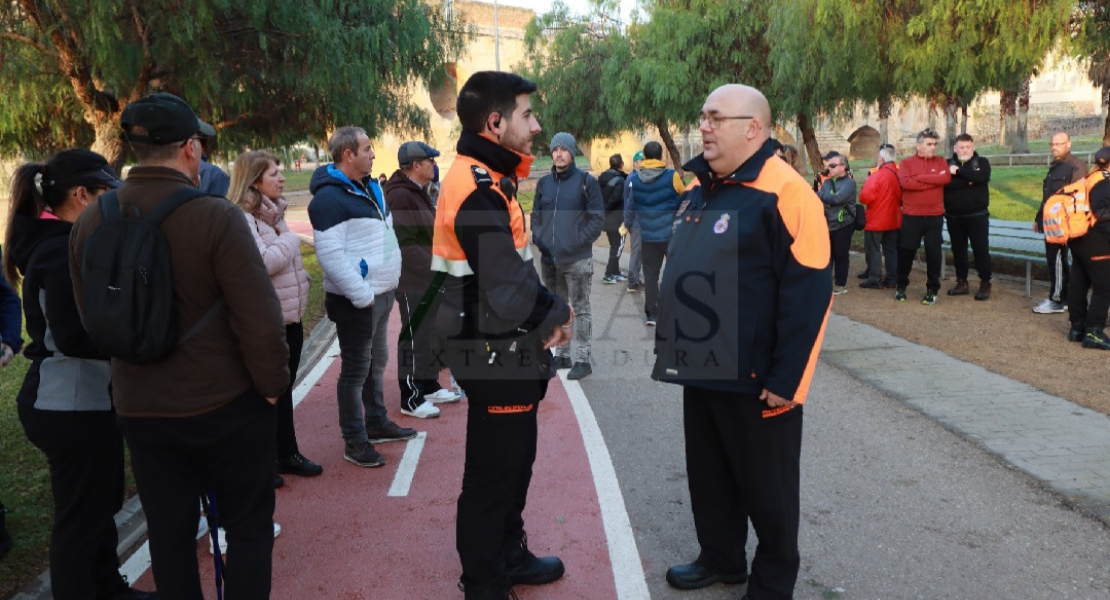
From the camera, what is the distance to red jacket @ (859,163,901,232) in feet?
38.2

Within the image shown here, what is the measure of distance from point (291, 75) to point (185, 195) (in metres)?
10.7

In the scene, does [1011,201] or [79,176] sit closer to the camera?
[79,176]

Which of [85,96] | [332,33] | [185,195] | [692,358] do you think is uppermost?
[332,33]

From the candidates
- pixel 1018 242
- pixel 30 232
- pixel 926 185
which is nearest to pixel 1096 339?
pixel 926 185

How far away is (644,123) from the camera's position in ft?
92.9

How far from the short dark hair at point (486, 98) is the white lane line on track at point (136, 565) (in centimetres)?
260

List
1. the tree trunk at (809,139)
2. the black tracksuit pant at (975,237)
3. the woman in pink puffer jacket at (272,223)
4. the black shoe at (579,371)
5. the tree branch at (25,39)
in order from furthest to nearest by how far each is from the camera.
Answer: the tree trunk at (809,139) → the black tracksuit pant at (975,237) → the tree branch at (25,39) → the black shoe at (579,371) → the woman in pink puffer jacket at (272,223)

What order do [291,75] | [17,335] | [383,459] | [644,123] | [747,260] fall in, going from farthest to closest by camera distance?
[644,123] < [291,75] < [383,459] < [17,335] < [747,260]

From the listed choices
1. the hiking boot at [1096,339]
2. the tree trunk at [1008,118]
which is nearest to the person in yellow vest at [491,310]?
the hiking boot at [1096,339]

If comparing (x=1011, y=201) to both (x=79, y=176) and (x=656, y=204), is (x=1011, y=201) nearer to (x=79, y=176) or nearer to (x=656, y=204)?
(x=656, y=204)

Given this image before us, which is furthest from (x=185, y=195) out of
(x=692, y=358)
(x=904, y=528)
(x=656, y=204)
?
(x=656, y=204)

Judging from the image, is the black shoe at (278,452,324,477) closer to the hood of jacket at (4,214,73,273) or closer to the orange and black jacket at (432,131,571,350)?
the hood of jacket at (4,214,73,273)

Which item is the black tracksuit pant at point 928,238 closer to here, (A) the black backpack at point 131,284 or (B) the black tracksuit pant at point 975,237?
(B) the black tracksuit pant at point 975,237

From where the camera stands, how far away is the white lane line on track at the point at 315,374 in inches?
291
